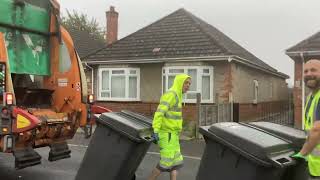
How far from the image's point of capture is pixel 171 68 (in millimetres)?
18531

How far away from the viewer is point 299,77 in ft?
53.9

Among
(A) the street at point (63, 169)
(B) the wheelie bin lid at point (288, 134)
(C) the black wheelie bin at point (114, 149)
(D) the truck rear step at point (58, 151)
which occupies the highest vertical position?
(B) the wheelie bin lid at point (288, 134)

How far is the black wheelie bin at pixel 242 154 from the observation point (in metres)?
4.17

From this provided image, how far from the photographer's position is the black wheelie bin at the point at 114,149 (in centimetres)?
572

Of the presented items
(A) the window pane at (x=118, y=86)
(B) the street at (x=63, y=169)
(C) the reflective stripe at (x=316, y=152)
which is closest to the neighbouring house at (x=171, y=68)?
(A) the window pane at (x=118, y=86)

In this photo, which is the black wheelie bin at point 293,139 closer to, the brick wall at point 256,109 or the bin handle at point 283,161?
the bin handle at point 283,161

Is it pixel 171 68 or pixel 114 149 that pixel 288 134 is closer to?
pixel 114 149

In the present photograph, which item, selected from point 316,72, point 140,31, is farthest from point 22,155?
point 140,31

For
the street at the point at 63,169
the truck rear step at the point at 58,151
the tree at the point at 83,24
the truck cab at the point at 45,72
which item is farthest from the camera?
the tree at the point at 83,24

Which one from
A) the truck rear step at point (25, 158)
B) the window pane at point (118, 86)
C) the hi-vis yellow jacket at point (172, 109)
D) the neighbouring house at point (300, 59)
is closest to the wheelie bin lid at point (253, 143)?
the hi-vis yellow jacket at point (172, 109)

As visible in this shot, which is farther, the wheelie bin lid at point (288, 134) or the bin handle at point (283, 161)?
the wheelie bin lid at point (288, 134)

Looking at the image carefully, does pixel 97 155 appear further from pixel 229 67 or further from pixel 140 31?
pixel 140 31

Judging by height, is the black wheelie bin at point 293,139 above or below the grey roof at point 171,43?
below

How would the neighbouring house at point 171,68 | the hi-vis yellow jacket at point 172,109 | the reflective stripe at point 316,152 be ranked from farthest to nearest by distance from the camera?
the neighbouring house at point 171,68, the hi-vis yellow jacket at point 172,109, the reflective stripe at point 316,152
